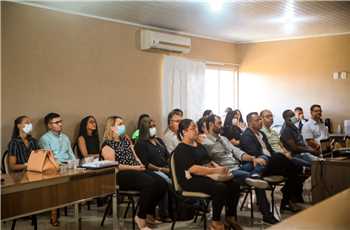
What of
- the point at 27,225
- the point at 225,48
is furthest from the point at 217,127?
the point at 225,48

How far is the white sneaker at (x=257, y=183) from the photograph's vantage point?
4621 mm

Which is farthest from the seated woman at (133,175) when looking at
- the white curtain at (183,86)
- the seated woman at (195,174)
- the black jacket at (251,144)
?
the white curtain at (183,86)

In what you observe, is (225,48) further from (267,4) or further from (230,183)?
(230,183)

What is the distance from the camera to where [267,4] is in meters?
5.44

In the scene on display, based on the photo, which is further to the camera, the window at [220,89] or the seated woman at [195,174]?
the window at [220,89]

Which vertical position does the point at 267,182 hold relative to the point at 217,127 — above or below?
below

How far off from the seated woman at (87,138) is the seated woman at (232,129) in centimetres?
175

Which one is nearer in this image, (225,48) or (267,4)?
(267,4)

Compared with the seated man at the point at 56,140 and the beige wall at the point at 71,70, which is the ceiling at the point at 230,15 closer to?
the beige wall at the point at 71,70

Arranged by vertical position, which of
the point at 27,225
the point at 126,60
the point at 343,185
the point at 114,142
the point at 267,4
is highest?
the point at 267,4

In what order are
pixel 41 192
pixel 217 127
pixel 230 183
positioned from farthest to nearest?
pixel 217 127 < pixel 230 183 < pixel 41 192

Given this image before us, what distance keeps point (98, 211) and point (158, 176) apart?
117 cm

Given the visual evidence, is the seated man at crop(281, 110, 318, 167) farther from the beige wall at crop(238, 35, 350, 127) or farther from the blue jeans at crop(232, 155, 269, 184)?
the beige wall at crop(238, 35, 350, 127)

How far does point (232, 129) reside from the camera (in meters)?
6.45
